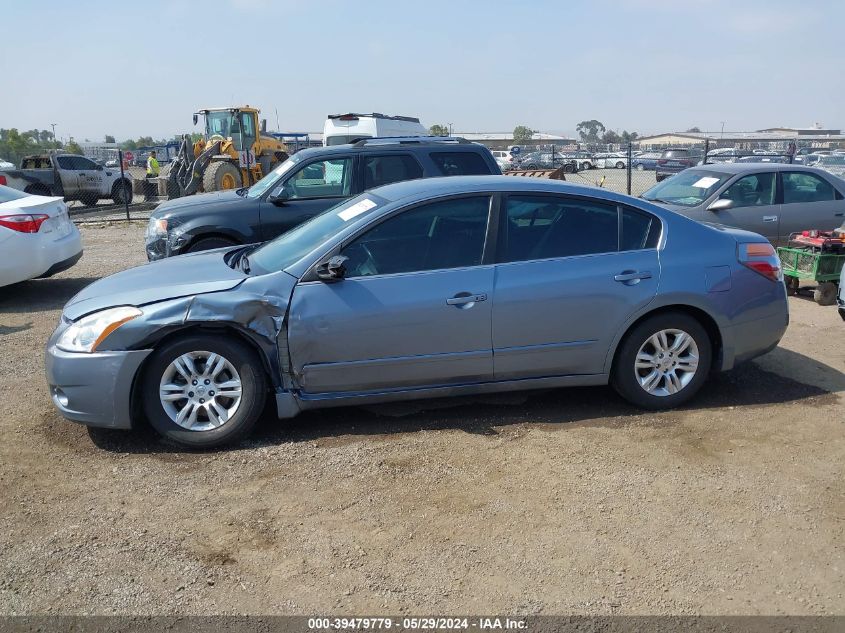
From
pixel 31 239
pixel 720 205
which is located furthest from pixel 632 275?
pixel 31 239

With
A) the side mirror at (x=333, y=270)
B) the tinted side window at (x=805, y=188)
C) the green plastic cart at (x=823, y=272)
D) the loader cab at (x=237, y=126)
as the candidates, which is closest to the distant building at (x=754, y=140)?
the tinted side window at (x=805, y=188)

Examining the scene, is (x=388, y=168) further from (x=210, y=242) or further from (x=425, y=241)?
(x=425, y=241)

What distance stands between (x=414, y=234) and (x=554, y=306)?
1024mm

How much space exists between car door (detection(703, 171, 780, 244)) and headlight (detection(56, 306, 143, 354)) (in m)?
7.71

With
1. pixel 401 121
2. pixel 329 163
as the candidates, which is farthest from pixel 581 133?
pixel 329 163

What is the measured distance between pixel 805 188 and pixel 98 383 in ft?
30.8

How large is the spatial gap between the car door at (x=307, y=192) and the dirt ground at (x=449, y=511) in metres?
3.64

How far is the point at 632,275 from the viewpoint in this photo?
5012 millimetres

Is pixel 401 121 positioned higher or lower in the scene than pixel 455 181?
higher

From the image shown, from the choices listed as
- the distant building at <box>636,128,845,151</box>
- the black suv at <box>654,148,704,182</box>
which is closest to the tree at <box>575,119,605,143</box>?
the distant building at <box>636,128,845,151</box>

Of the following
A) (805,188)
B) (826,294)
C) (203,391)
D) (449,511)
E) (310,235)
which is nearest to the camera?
(449,511)

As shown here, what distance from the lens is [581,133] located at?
134 m

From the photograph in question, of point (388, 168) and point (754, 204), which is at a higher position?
point (388, 168)

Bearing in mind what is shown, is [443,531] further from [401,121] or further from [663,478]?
[401,121]
